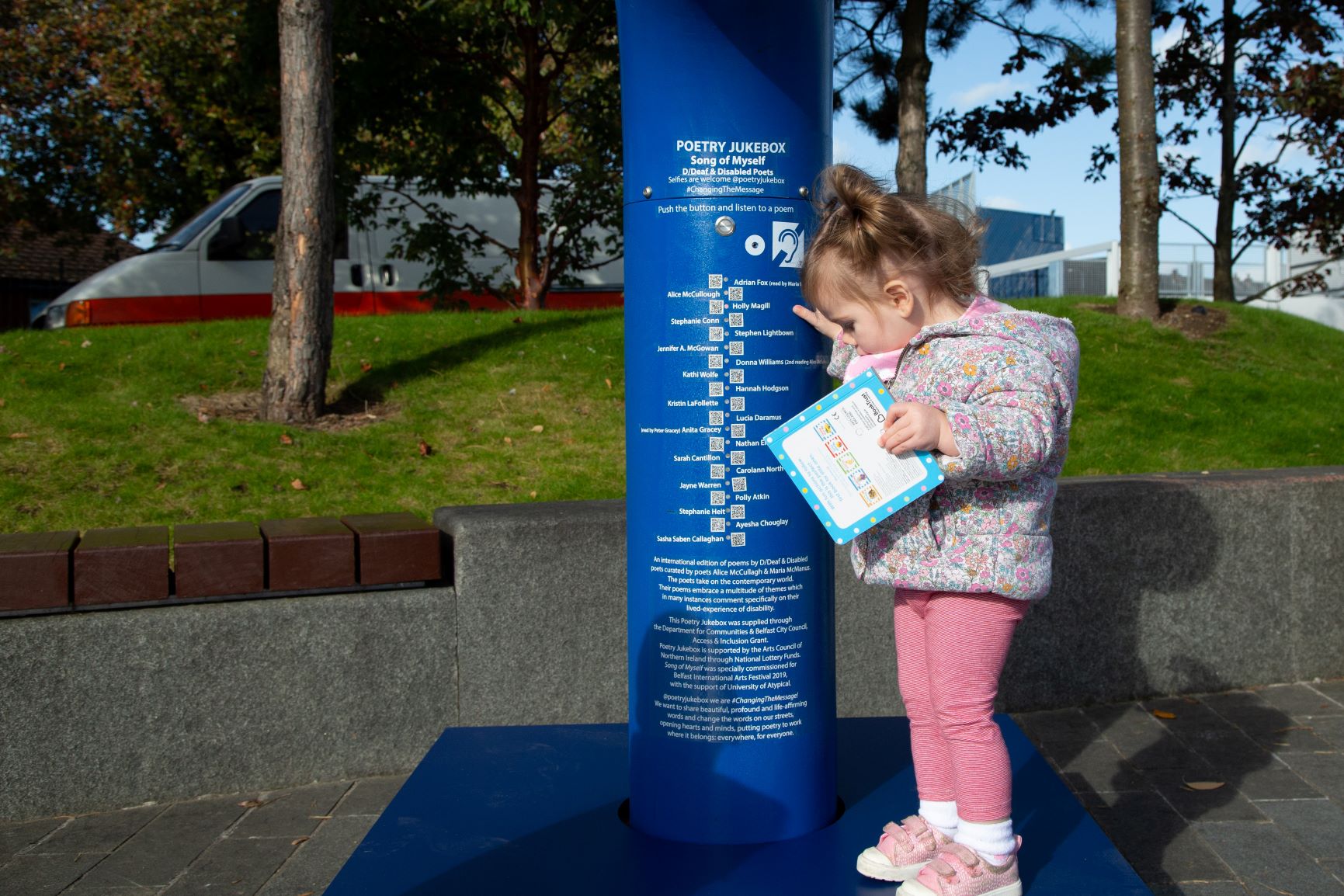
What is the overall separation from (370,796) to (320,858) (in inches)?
19.3

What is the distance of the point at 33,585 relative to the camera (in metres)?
3.87

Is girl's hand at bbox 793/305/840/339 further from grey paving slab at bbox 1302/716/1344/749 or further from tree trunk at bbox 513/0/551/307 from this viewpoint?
tree trunk at bbox 513/0/551/307

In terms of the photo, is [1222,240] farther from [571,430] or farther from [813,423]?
[813,423]

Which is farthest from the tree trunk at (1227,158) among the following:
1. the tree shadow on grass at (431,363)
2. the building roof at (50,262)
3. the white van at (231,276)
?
the building roof at (50,262)

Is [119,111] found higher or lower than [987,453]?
higher

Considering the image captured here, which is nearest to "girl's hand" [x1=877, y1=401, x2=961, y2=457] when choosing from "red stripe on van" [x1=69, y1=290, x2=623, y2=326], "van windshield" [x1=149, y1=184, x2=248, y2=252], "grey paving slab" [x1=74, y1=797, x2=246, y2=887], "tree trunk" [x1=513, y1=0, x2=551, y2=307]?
"grey paving slab" [x1=74, y1=797, x2=246, y2=887]

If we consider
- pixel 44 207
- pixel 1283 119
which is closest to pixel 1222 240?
pixel 1283 119

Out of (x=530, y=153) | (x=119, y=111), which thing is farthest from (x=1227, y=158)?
(x=119, y=111)

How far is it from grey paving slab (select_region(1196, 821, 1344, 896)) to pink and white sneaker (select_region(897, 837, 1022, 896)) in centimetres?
114

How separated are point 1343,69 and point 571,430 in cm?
1162

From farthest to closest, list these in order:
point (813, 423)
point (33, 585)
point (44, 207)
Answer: point (44, 207)
point (33, 585)
point (813, 423)

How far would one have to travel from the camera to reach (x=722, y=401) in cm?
295

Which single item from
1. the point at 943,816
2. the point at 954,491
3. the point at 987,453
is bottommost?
the point at 943,816

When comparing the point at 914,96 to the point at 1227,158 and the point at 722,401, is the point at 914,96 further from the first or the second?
the point at 722,401
